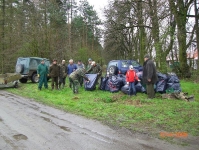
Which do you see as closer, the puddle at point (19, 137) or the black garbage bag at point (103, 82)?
the puddle at point (19, 137)

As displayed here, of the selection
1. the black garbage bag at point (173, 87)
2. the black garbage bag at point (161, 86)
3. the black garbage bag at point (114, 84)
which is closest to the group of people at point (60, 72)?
the black garbage bag at point (114, 84)

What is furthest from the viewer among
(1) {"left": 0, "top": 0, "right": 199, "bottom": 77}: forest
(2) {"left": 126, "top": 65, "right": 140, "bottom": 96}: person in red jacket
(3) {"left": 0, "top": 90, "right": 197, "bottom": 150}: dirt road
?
(1) {"left": 0, "top": 0, "right": 199, "bottom": 77}: forest

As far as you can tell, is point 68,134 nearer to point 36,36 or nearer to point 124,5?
point 124,5

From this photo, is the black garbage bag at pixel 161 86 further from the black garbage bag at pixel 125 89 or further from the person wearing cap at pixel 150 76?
the black garbage bag at pixel 125 89

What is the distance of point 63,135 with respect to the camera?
5.43 m

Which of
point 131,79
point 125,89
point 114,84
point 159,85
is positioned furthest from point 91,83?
point 159,85

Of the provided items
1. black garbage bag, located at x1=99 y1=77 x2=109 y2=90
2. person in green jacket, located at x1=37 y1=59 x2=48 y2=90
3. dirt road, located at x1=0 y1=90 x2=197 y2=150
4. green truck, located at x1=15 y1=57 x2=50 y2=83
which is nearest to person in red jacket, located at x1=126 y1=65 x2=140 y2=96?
black garbage bag, located at x1=99 y1=77 x2=109 y2=90

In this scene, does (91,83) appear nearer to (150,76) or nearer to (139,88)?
(139,88)

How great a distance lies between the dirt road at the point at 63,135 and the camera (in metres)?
4.70

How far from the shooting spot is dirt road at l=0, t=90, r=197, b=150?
4699mm

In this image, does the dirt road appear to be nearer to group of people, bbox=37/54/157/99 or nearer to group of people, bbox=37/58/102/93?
group of people, bbox=37/54/157/99

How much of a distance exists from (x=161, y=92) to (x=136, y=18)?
1067cm
